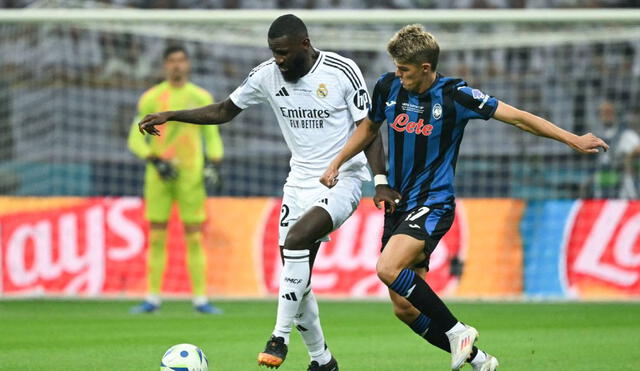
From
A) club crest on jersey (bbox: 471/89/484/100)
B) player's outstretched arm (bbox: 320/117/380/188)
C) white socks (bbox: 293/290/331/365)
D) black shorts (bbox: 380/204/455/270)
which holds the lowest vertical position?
white socks (bbox: 293/290/331/365)

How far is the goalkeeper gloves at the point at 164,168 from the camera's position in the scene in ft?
38.1

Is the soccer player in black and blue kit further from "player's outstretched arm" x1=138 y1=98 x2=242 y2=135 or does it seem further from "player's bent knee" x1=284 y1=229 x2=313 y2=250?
"player's outstretched arm" x1=138 y1=98 x2=242 y2=135

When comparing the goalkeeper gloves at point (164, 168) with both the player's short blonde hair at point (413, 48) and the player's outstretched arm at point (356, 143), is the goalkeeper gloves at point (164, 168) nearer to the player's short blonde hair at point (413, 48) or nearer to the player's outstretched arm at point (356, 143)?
the player's outstretched arm at point (356, 143)

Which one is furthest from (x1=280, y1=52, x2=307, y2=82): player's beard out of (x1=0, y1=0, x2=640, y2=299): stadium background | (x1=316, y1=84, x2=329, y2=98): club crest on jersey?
(x1=0, y1=0, x2=640, y2=299): stadium background

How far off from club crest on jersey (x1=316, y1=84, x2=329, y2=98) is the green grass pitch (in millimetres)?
1763

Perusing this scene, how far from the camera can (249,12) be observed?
12.7 metres

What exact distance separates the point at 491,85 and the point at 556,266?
3578mm

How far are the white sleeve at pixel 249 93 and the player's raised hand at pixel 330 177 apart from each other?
894 mm

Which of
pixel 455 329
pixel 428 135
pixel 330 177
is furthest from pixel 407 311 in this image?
pixel 428 135

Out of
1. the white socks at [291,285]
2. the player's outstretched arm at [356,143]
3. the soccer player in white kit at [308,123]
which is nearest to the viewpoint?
the white socks at [291,285]

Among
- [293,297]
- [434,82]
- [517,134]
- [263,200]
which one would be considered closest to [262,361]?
[293,297]

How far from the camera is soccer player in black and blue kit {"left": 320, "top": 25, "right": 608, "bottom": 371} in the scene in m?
6.60

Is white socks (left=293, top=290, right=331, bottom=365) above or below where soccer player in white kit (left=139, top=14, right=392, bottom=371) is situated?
below

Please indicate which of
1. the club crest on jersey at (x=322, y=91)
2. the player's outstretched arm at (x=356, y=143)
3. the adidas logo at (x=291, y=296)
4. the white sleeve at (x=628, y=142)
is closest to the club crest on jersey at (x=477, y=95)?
the player's outstretched arm at (x=356, y=143)
